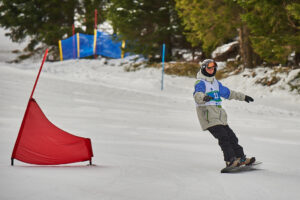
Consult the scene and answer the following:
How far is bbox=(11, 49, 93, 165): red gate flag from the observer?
435cm

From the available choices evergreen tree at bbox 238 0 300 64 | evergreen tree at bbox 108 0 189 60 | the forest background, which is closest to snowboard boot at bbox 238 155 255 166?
the forest background

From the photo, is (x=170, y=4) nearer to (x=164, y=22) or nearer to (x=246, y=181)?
(x=164, y=22)

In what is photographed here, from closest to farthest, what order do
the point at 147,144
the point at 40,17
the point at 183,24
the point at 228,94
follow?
the point at 228,94 < the point at 147,144 < the point at 183,24 < the point at 40,17

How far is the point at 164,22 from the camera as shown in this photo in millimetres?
20688

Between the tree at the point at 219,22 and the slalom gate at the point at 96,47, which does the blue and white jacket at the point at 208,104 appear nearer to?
the tree at the point at 219,22

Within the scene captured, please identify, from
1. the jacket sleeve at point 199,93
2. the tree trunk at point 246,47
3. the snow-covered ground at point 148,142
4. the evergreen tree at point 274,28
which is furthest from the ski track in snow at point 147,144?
the evergreen tree at point 274,28

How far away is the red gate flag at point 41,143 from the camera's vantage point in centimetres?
435

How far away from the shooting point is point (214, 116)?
4.77 metres

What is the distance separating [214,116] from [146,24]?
16.3 meters

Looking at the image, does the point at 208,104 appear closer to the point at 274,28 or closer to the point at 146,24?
the point at 274,28

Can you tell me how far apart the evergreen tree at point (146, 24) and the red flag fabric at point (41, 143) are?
1554 cm

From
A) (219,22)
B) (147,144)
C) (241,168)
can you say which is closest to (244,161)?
(241,168)

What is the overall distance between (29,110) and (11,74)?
12.9 meters

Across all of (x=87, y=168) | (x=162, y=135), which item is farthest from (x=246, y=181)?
(x=162, y=135)
